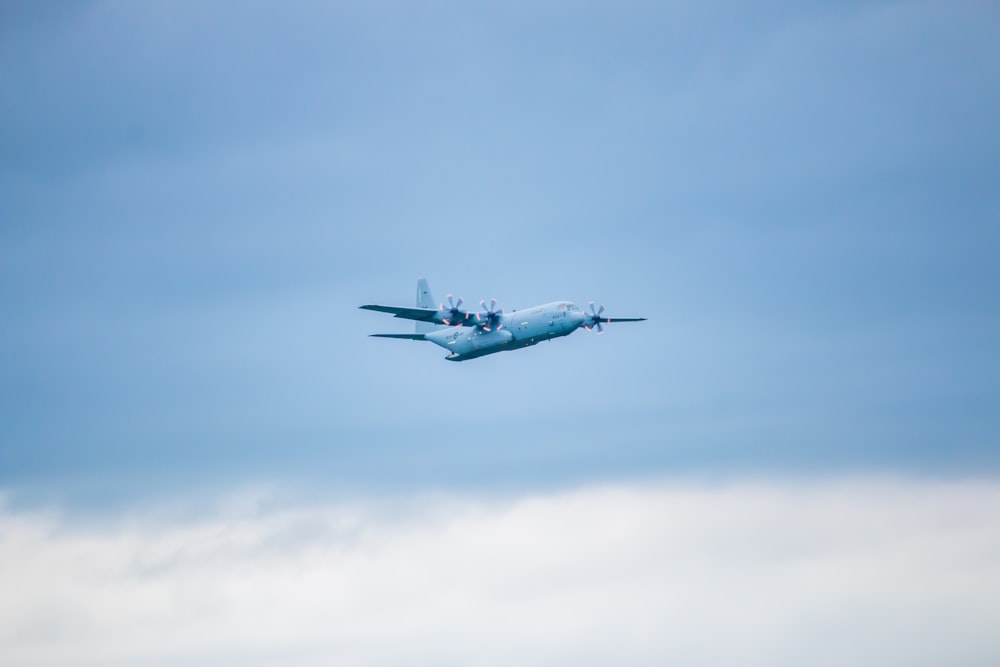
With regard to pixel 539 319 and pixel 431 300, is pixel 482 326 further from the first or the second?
pixel 431 300

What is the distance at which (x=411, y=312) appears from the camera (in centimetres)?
13800

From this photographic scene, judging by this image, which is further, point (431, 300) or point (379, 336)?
point (431, 300)

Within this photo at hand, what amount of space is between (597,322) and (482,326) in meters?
12.1

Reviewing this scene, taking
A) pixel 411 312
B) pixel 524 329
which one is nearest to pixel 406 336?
pixel 411 312

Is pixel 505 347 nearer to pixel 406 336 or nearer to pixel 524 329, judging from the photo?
pixel 524 329

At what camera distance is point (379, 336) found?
14250 centimetres

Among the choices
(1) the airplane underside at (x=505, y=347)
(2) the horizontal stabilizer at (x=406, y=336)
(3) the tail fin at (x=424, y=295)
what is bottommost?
(1) the airplane underside at (x=505, y=347)

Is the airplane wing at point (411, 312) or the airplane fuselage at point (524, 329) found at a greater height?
the airplane wing at point (411, 312)

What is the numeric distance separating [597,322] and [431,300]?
24250 millimetres

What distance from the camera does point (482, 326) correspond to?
139750mm

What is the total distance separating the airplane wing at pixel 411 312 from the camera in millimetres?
136125

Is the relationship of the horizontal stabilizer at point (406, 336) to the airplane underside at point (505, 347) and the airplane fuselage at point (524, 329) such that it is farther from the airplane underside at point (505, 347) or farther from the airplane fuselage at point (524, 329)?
the airplane fuselage at point (524, 329)

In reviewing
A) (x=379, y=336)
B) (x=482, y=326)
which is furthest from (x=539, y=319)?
(x=379, y=336)

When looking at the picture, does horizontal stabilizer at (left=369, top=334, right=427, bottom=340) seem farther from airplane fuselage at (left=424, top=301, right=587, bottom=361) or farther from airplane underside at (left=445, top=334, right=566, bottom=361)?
airplane fuselage at (left=424, top=301, right=587, bottom=361)
